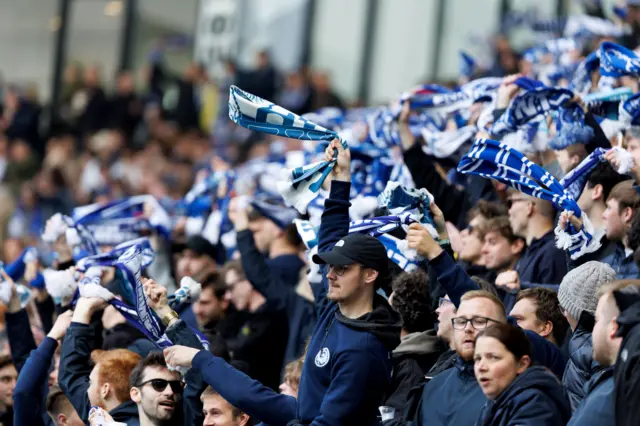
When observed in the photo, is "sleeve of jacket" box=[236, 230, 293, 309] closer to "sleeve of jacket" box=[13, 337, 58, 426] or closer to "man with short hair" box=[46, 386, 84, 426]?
"sleeve of jacket" box=[13, 337, 58, 426]

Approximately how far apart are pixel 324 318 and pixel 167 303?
3.63ft

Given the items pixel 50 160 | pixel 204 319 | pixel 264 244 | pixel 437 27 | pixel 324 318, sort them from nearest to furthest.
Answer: pixel 324 318
pixel 204 319
pixel 264 244
pixel 50 160
pixel 437 27

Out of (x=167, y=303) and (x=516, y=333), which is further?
(x=167, y=303)

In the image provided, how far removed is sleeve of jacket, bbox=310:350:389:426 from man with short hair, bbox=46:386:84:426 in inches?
88.8

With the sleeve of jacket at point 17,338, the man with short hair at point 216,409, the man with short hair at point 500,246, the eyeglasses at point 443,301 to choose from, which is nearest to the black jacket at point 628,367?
the eyeglasses at point 443,301

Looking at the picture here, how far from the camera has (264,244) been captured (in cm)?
1074

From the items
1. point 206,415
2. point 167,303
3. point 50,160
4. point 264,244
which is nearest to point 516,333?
point 206,415

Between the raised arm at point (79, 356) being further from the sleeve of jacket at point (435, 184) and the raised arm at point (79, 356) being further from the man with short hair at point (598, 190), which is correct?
the man with short hair at point (598, 190)

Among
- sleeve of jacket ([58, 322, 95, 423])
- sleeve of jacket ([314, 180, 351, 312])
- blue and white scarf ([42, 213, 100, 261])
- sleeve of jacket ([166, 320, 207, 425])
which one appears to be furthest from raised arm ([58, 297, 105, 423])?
blue and white scarf ([42, 213, 100, 261])

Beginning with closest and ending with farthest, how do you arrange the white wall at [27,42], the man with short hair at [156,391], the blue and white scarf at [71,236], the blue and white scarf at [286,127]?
the man with short hair at [156,391] → the blue and white scarf at [286,127] → the blue and white scarf at [71,236] → the white wall at [27,42]

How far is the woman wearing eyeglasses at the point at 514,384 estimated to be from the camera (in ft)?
17.6

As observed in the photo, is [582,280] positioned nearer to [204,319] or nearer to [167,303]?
[167,303]

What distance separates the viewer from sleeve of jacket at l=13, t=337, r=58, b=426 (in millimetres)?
7902

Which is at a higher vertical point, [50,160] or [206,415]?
[206,415]
